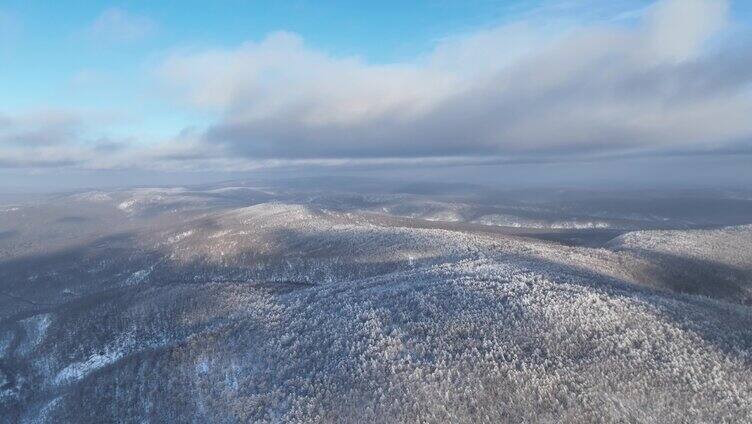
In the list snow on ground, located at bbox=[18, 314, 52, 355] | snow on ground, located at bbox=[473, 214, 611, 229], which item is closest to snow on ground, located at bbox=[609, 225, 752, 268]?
snow on ground, located at bbox=[473, 214, 611, 229]

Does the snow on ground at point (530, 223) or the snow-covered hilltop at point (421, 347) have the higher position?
the snow-covered hilltop at point (421, 347)

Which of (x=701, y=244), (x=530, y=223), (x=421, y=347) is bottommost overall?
(x=530, y=223)

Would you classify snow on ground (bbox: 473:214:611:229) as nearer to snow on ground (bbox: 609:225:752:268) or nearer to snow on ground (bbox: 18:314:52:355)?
snow on ground (bbox: 609:225:752:268)

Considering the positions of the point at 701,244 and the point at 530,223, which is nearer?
the point at 701,244

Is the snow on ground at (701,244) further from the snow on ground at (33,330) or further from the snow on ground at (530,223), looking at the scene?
the snow on ground at (33,330)

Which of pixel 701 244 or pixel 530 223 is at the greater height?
pixel 701 244

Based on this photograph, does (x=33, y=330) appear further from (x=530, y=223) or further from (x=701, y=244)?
(x=530, y=223)

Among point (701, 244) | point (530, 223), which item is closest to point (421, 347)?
point (701, 244)

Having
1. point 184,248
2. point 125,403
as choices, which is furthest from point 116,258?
point 125,403

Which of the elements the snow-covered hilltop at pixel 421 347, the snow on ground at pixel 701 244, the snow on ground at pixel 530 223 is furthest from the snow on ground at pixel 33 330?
the snow on ground at pixel 530 223

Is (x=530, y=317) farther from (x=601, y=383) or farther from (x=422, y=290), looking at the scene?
(x=422, y=290)

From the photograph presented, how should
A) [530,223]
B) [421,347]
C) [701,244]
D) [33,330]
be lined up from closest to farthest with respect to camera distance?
[421,347] → [33,330] → [701,244] → [530,223]
